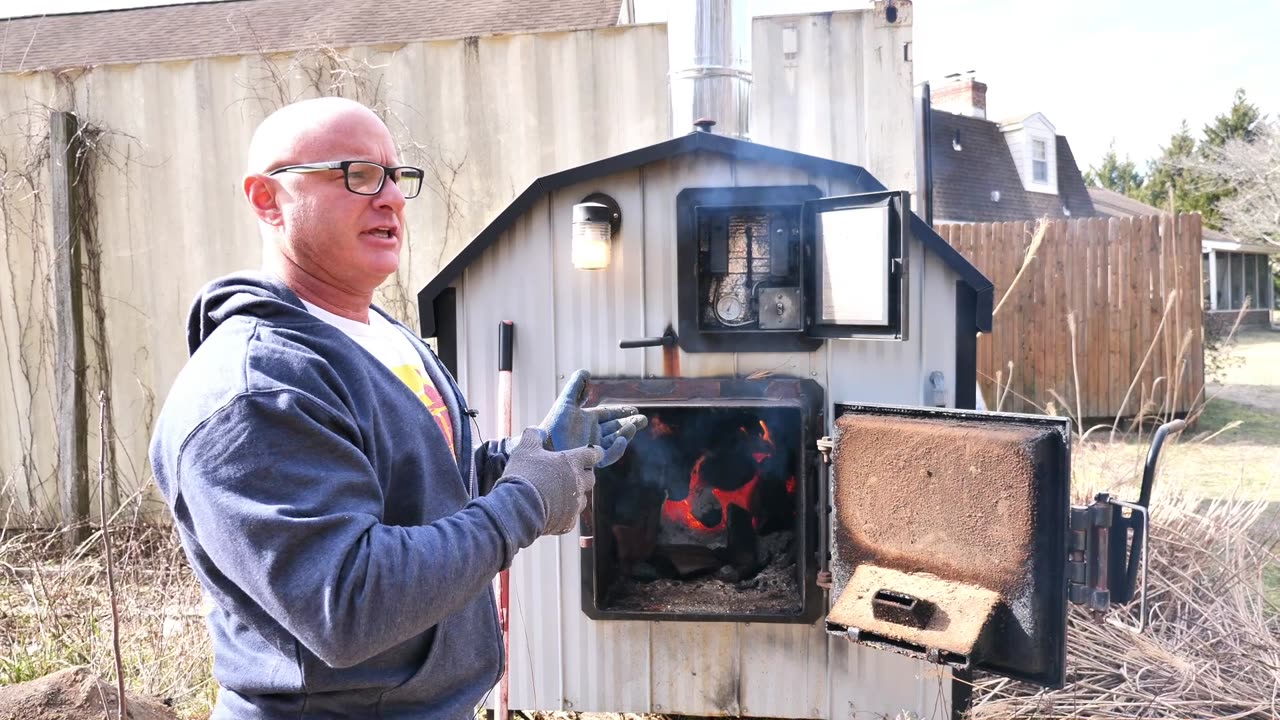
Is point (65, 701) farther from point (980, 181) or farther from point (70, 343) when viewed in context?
point (980, 181)

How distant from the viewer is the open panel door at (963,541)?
2293 mm

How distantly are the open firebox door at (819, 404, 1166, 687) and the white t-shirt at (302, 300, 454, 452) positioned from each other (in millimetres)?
1412

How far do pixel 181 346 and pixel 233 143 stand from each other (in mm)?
1262

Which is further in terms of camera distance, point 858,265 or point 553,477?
point 858,265

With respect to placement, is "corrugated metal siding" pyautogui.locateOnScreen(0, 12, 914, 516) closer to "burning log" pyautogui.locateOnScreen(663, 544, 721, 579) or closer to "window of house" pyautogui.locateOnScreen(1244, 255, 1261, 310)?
"burning log" pyautogui.locateOnScreen(663, 544, 721, 579)

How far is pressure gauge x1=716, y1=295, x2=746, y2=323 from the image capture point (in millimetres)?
2975

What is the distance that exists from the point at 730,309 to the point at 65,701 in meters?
2.37

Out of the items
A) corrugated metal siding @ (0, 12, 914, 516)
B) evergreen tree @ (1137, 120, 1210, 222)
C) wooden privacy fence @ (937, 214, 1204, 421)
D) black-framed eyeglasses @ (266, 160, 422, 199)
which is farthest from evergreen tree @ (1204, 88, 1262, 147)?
black-framed eyeglasses @ (266, 160, 422, 199)

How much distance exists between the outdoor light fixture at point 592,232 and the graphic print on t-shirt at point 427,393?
128 cm

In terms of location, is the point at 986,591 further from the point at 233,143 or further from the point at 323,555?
the point at 233,143

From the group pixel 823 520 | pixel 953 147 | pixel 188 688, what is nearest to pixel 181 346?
A: pixel 188 688

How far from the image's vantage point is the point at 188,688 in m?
3.28

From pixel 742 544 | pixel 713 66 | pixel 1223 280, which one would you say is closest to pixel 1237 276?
pixel 1223 280

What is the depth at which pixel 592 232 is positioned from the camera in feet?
9.50
